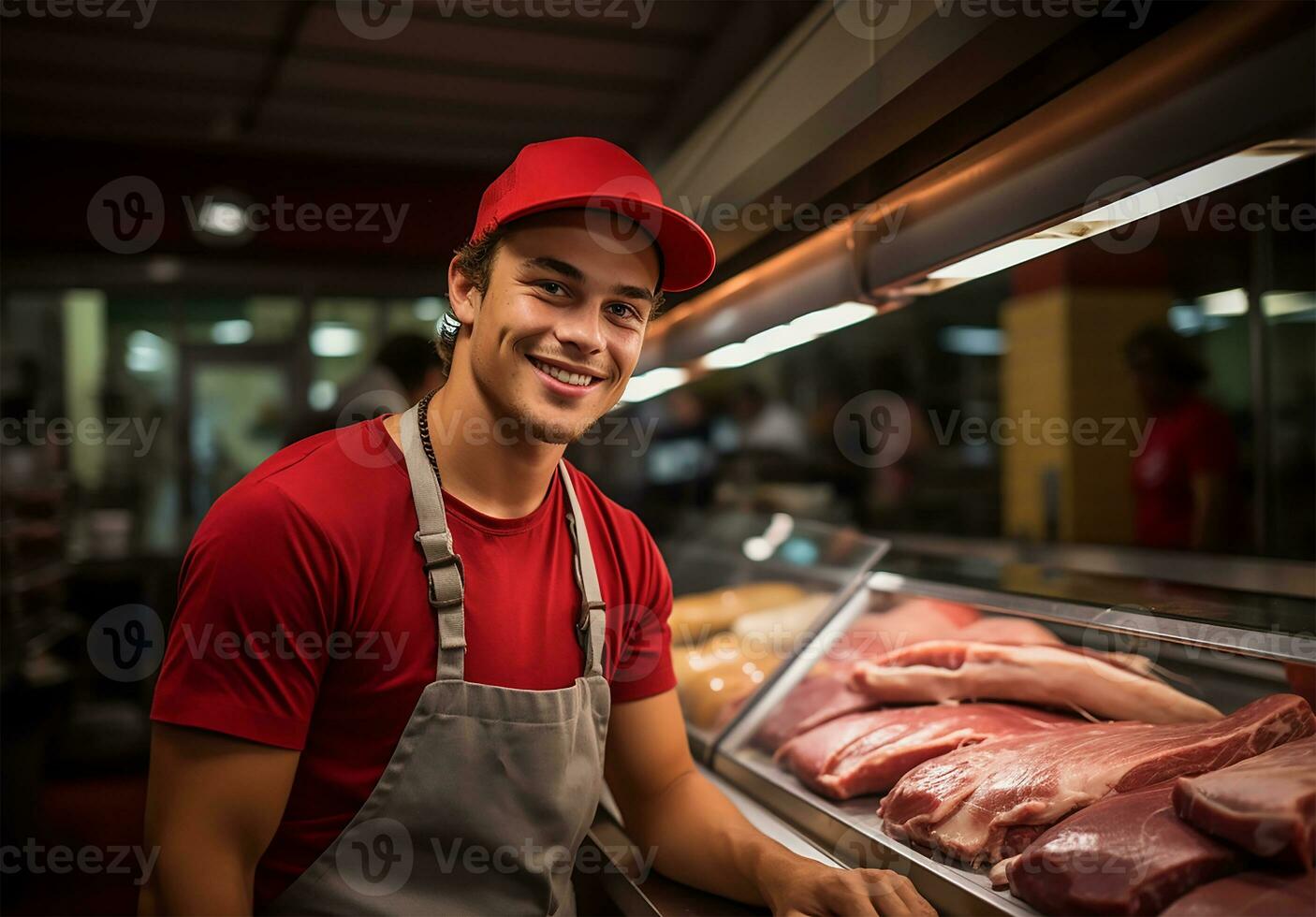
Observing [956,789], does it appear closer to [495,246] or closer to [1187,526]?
[495,246]

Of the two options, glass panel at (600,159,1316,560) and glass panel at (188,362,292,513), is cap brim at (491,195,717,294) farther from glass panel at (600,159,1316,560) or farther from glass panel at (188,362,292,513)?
glass panel at (188,362,292,513)

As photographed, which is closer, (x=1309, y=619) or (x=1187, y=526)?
(x=1309, y=619)

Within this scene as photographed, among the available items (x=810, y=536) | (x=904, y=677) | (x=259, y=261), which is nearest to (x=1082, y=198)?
(x=904, y=677)

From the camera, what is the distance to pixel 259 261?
6.18 m

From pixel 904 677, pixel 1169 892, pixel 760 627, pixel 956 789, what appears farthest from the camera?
pixel 760 627

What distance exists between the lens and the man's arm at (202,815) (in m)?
1.31

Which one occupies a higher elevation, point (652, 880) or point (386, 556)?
point (386, 556)

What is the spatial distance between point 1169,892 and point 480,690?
966 mm

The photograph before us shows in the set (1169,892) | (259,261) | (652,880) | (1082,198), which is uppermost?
(259,261)

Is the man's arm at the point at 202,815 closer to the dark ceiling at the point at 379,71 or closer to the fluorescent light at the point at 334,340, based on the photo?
the dark ceiling at the point at 379,71

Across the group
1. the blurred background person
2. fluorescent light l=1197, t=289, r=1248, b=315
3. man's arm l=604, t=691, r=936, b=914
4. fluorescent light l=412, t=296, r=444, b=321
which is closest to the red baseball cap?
man's arm l=604, t=691, r=936, b=914

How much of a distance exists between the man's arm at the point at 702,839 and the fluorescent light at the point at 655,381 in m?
1.55

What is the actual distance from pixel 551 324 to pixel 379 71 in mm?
3323

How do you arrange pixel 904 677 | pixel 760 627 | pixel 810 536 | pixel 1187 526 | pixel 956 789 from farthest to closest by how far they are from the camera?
pixel 1187 526 → pixel 810 536 → pixel 760 627 → pixel 904 677 → pixel 956 789
